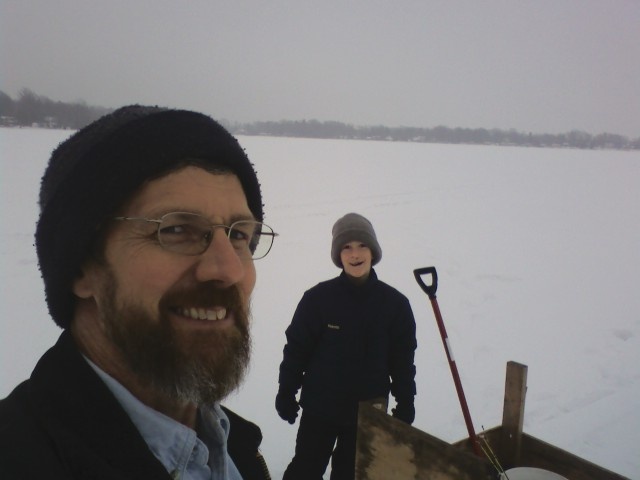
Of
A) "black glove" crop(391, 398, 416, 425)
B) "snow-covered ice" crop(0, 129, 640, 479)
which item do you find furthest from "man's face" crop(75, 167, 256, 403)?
"snow-covered ice" crop(0, 129, 640, 479)

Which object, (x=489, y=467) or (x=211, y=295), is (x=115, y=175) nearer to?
(x=211, y=295)

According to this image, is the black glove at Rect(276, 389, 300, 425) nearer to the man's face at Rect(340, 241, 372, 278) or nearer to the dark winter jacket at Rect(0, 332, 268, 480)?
the man's face at Rect(340, 241, 372, 278)

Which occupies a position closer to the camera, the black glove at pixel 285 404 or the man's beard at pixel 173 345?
the man's beard at pixel 173 345

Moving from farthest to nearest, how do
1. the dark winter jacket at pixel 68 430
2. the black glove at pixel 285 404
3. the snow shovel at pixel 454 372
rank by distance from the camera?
the black glove at pixel 285 404
the snow shovel at pixel 454 372
the dark winter jacket at pixel 68 430

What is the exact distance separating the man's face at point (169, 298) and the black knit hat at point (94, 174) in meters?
0.04

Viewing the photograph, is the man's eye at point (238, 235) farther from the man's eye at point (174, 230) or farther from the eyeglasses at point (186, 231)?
the man's eye at point (174, 230)

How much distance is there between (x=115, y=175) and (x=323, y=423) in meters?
2.00

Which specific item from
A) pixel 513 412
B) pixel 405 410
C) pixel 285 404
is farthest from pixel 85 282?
pixel 513 412

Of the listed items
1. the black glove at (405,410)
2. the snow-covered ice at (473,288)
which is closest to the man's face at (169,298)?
the black glove at (405,410)

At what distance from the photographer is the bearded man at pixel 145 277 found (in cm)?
97

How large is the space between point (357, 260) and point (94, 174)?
1765 millimetres

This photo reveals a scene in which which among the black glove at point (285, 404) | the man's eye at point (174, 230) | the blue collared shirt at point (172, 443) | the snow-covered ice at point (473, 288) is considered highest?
the man's eye at point (174, 230)

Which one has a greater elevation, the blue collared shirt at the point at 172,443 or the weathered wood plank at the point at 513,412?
the blue collared shirt at the point at 172,443

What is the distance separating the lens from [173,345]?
1.00 meters
